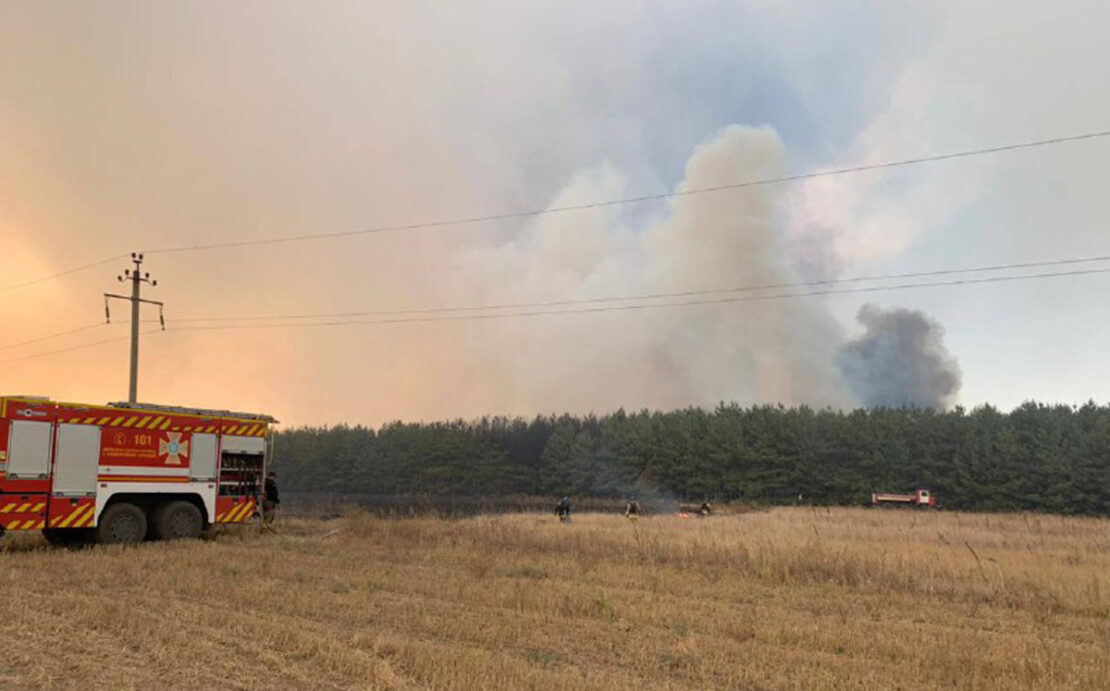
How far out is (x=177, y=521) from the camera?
18.7 meters

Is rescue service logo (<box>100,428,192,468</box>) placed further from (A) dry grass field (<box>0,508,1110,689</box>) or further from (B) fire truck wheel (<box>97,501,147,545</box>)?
(A) dry grass field (<box>0,508,1110,689</box>)

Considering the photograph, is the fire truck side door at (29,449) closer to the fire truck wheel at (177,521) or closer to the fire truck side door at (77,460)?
the fire truck side door at (77,460)

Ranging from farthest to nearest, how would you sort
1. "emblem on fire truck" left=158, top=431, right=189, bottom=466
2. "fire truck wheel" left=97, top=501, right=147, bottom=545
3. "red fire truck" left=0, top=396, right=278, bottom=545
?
"emblem on fire truck" left=158, top=431, right=189, bottom=466, "fire truck wheel" left=97, top=501, right=147, bottom=545, "red fire truck" left=0, top=396, right=278, bottom=545

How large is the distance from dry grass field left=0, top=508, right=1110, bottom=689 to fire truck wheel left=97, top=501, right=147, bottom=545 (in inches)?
34.1

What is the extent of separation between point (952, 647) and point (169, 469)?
17.1 meters

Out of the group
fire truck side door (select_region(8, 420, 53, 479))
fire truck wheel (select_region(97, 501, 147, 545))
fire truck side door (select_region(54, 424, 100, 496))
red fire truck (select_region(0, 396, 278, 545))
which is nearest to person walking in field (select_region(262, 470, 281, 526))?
red fire truck (select_region(0, 396, 278, 545))

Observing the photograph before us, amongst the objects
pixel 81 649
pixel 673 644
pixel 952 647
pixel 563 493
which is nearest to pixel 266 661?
pixel 81 649

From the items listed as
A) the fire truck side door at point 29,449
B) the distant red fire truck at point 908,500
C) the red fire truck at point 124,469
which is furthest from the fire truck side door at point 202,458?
the distant red fire truck at point 908,500

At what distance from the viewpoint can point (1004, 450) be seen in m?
66.9

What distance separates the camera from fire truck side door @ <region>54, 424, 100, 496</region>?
16734 millimetres

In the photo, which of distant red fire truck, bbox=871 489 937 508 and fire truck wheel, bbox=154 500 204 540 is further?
distant red fire truck, bbox=871 489 937 508

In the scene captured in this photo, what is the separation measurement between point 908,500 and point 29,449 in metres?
63.4

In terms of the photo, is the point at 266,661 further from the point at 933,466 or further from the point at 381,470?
the point at 381,470

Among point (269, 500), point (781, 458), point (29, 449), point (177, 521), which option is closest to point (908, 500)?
point (781, 458)
